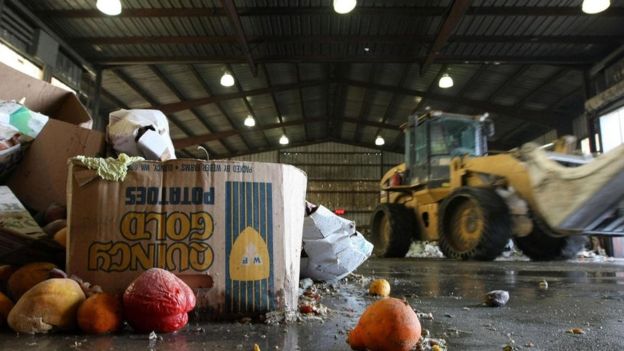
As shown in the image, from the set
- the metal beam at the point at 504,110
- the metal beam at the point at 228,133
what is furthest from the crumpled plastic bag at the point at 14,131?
the metal beam at the point at 228,133

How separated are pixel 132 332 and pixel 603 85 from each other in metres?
9.81

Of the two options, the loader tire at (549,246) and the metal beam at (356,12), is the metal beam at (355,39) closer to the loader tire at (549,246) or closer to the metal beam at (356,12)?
the metal beam at (356,12)

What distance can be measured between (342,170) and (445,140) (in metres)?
11.6

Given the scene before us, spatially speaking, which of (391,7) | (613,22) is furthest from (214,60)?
(613,22)

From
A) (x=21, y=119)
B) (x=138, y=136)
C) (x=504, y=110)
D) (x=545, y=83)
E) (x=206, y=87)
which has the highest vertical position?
(x=206, y=87)

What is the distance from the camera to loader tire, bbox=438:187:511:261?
200 inches

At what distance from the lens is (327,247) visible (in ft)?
7.43

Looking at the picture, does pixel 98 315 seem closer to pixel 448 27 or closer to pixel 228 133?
pixel 448 27


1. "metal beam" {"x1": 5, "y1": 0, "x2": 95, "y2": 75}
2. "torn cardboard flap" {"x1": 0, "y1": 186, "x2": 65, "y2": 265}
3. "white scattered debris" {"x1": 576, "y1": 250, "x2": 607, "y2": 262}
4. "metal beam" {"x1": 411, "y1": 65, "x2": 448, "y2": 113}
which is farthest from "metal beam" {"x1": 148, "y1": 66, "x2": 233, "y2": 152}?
"white scattered debris" {"x1": 576, "y1": 250, "x2": 607, "y2": 262}

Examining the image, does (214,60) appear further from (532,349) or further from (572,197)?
(532,349)

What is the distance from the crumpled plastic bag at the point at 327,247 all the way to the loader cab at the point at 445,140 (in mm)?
4834

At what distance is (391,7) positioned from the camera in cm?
701

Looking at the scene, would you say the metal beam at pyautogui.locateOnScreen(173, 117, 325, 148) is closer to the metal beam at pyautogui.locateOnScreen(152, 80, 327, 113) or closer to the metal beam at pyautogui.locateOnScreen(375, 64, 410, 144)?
→ the metal beam at pyautogui.locateOnScreen(375, 64, 410, 144)

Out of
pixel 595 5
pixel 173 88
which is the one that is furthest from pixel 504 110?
pixel 173 88
